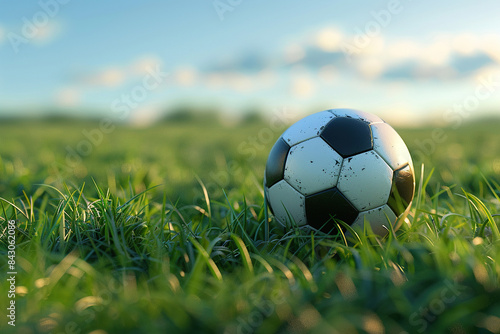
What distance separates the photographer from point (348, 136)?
9.17 feet

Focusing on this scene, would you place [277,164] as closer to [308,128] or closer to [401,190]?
[308,128]

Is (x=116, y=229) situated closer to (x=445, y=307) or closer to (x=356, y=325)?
(x=356, y=325)

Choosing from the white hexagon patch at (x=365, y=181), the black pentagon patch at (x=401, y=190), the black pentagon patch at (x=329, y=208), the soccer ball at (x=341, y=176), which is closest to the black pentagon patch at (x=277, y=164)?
the soccer ball at (x=341, y=176)

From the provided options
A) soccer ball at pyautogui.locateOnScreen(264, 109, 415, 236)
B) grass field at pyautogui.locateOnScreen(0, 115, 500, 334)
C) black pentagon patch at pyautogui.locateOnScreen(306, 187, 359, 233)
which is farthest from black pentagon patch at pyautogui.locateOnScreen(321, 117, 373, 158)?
grass field at pyautogui.locateOnScreen(0, 115, 500, 334)

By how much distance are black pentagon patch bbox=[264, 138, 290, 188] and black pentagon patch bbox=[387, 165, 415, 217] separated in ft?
2.50

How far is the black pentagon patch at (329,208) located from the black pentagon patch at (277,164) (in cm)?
29

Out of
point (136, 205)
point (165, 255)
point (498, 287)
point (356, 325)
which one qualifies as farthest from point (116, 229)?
point (498, 287)

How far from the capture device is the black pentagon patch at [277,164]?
2.90 meters

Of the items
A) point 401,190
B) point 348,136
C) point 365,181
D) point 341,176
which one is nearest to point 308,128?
point 348,136

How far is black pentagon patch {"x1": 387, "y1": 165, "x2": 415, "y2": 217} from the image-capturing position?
2.80 meters

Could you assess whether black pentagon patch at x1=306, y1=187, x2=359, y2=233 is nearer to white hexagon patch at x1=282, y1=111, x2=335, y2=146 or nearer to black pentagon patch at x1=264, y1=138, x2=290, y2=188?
black pentagon patch at x1=264, y1=138, x2=290, y2=188

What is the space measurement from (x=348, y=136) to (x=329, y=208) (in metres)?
0.51

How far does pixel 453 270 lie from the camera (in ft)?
6.24

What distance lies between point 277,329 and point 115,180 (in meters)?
3.48
